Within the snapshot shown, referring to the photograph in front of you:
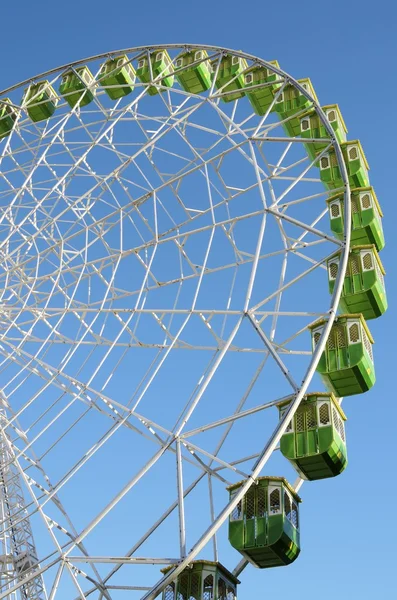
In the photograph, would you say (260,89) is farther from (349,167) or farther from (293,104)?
(349,167)

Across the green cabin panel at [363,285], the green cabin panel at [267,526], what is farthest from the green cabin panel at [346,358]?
the green cabin panel at [267,526]

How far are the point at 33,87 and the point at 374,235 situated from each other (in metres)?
11.4

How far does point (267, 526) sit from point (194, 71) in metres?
14.1

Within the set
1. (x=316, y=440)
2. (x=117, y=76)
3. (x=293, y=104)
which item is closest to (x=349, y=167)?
(x=293, y=104)

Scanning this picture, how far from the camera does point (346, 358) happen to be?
711 inches

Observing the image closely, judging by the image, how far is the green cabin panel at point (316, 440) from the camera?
16.9 meters

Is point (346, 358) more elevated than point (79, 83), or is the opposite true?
point (79, 83)

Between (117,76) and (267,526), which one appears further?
(117,76)

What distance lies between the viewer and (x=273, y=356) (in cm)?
1667

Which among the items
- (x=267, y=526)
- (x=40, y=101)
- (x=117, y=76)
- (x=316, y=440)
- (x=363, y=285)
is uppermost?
(x=117, y=76)

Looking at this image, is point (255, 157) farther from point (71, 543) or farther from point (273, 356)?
point (71, 543)

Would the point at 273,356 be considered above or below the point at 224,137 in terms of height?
below

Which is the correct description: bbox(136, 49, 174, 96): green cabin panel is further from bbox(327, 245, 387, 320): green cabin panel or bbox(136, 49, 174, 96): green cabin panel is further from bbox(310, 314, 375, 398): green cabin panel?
bbox(310, 314, 375, 398): green cabin panel

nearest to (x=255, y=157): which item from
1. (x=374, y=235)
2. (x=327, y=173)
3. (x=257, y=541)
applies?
(x=327, y=173)
